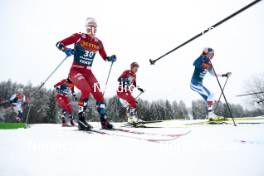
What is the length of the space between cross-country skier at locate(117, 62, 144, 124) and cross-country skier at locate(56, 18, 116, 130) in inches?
125

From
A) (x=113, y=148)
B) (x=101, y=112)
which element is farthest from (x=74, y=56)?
(x=113, y=148)

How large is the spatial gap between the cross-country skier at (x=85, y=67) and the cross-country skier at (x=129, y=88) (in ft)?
10.4

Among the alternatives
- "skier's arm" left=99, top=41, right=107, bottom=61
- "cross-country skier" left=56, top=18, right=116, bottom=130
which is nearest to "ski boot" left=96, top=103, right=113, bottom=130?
"cross-country skier" left=56, top=18, right=116, bottom=130

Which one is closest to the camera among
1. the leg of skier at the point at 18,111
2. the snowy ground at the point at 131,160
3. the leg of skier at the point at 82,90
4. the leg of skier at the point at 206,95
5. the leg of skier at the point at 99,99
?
the snowy ground at the point at 131,160

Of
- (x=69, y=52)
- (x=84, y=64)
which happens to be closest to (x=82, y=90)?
(x=84, y=64)

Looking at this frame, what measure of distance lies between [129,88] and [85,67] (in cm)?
365

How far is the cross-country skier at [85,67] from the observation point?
452cm

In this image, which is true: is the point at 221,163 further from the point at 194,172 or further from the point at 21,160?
the point at 21,160

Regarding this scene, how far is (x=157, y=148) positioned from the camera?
2.18 metres

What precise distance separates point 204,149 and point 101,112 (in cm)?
303

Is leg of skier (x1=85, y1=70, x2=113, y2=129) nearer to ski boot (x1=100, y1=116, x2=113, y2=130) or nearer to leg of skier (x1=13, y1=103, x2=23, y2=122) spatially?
ski boot (x1=100, y1=116, x2=113, y2=130)

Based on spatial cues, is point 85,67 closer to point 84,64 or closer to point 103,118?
point 84,64

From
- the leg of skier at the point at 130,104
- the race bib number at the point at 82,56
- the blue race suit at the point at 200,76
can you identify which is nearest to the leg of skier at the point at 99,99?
the race bib number at the point at 82,56

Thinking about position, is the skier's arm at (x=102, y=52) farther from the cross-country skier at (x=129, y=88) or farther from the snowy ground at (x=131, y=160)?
the snowy ground at (x=131, y=160)
